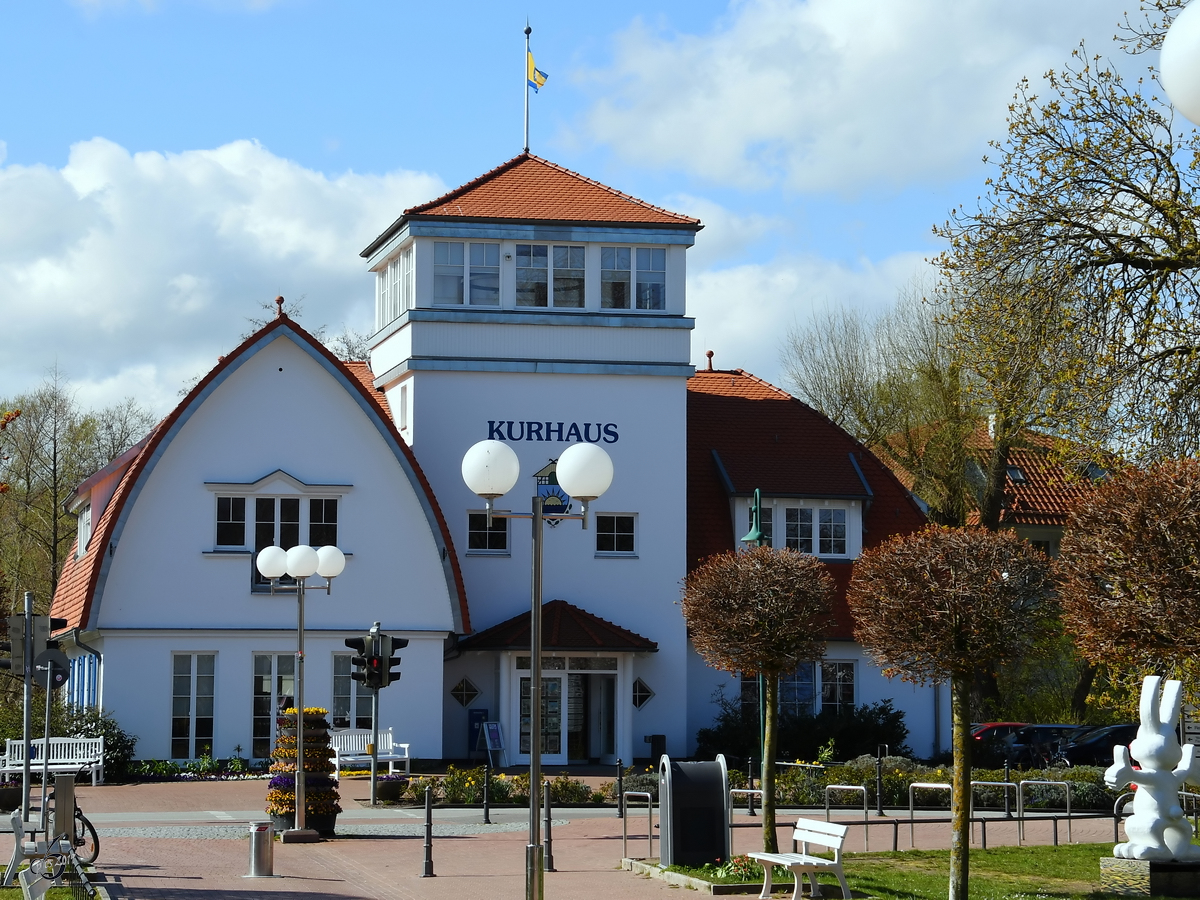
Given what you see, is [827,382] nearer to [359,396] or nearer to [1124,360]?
[359,396]

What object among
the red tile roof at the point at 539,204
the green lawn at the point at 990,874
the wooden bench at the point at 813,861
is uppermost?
the red tile roof at the point at 539,204

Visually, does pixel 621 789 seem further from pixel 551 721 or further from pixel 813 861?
pixel 551 721

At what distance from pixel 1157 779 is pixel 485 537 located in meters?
20.9

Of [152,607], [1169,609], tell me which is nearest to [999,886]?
[1169,609]

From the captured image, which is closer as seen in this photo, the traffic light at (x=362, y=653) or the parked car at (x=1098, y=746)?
the traffic light at (x=362, y=653)

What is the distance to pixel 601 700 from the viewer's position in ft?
110

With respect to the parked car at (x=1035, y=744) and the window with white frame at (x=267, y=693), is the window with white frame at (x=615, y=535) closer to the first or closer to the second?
the window with white frame at (x=267, y=693)

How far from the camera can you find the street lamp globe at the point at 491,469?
1196 centimetres

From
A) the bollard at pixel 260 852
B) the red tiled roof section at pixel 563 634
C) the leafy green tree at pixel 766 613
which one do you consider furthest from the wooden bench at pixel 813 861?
the red tiled roof section at pixel 563 634

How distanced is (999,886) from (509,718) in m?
18.4

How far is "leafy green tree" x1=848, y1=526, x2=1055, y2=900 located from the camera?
13758 millimetres

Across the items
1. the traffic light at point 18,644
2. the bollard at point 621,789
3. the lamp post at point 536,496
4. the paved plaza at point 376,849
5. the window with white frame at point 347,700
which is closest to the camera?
the lamp post at point 536,496

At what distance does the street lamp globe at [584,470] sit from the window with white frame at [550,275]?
22.2m

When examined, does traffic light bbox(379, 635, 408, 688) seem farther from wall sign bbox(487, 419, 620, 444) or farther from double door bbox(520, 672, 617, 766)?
wall sign bbox(487, 419, 620, 444)
